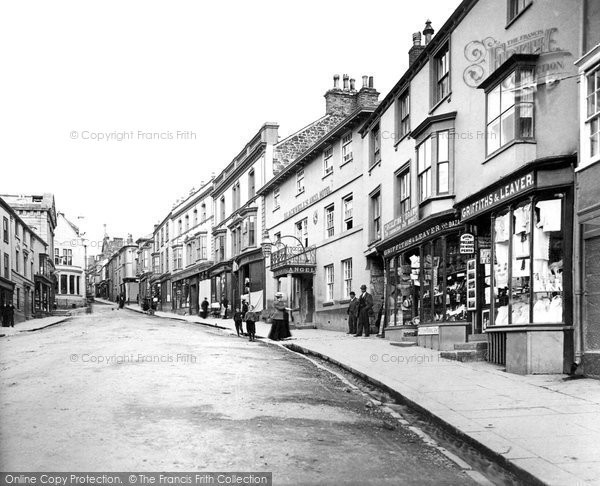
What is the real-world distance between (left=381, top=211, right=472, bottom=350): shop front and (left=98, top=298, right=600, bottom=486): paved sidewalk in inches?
71.3

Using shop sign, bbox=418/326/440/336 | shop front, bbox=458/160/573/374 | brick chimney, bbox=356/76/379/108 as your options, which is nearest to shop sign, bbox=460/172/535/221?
shop front, bbox=458/160/573/374

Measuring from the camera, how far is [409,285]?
19.4 m

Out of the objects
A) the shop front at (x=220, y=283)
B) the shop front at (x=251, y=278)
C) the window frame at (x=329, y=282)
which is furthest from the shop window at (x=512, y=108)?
the shop front at (x=220, y=283)

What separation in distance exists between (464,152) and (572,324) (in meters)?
6.13

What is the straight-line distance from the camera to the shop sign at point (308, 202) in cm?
2893

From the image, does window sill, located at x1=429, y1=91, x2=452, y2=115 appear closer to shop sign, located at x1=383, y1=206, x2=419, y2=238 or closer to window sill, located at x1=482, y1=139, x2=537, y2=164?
shop sign, located at x1=383, y1=206, x2=419, y2=238

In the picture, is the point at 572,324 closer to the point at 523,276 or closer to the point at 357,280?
the point at 523,276

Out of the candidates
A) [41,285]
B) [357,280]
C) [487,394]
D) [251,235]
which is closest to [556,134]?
[487,394]

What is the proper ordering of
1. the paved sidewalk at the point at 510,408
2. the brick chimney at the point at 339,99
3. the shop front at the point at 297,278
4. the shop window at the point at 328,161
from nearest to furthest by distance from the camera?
the paved sidewalk at the point at 510,408
the shop window at the point at 328,161
the shop front at the point at 297,278
the brick chimney at the point at 339,99

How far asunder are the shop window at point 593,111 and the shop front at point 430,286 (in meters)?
5.46

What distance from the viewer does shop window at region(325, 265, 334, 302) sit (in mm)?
28281

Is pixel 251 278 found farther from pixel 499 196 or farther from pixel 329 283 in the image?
pixel 499 196

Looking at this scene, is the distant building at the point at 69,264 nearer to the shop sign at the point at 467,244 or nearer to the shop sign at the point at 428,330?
the shop sign at the point at 428,330

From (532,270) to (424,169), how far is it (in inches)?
258
